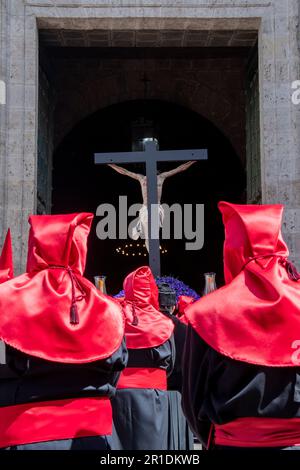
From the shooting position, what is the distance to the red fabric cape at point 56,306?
3.16m

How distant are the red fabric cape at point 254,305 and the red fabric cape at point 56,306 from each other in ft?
1.62

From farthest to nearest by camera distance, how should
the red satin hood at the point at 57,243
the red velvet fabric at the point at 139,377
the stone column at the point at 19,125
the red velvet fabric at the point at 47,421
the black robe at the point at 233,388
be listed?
the stone column at the point at 19,125 < the red velvet fabric at the point at 139,377 < the red satin hood at the point at 57,243 < the red velvet fabric at the point at 47,421 < the black robe at the point at 233,388

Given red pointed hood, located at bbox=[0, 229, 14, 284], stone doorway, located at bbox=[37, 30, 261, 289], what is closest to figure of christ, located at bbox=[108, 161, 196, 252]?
stone doorway, located at bbox=[37, 30, 261, 289]

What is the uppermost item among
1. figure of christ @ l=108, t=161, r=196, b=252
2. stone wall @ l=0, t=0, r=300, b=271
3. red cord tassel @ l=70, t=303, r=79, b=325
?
stone wall @ l=0, t=0, r=300, b=271

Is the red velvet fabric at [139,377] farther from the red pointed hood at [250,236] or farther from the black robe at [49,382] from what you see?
the red pointed hood at [250,236]

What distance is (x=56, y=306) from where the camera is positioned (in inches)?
127

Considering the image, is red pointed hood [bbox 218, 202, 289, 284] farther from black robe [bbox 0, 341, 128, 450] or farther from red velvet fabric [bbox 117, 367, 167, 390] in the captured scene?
red velvet fabric [bbox 117, 367, 167, 390]

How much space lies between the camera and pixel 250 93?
1177 centimetres

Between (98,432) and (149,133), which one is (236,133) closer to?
(149,133)

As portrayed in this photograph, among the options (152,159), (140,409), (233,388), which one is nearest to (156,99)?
(152,159)

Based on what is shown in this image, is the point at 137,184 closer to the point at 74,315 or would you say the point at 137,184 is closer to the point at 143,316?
the point at 143,316

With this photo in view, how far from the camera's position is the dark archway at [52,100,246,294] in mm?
15867

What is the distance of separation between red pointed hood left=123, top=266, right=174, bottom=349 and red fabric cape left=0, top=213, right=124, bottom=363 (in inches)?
76.3

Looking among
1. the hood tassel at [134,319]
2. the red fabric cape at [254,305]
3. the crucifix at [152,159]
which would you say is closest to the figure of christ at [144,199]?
the crucifix at [152,159]
